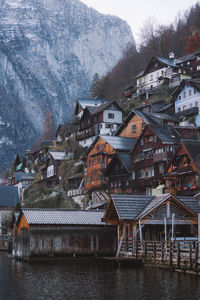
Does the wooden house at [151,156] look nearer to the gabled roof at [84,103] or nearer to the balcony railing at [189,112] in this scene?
the balcony railing at [189,112]

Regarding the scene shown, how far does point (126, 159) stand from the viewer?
249 ft

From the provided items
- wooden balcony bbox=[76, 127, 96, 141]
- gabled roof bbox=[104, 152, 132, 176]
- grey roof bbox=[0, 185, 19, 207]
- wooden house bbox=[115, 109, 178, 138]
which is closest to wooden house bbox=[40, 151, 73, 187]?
wooden balcony bbox=[76, 127, 96, 141]

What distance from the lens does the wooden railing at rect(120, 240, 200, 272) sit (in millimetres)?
34781

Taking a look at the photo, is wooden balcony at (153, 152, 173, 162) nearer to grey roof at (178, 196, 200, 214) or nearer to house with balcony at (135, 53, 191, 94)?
grey roof at (178, 196, 200, 214)

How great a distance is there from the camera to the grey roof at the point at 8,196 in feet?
390

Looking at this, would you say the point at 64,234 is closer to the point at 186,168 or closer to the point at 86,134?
the point at 186,168

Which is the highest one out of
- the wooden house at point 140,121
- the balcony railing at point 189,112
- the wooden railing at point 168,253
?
the balcony railing at point 189,112

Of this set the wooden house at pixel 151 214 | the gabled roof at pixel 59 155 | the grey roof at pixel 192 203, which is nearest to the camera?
the wooden house at pixel 151 214

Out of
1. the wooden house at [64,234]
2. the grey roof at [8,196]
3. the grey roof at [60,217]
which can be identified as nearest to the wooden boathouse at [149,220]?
the wooden house at [64,234]

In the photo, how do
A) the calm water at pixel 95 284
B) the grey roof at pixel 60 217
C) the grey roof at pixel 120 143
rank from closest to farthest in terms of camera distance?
the calm water at pixel 95 284 → the grey roof at pixel 60 217 → the grey roof at pixel 120 143

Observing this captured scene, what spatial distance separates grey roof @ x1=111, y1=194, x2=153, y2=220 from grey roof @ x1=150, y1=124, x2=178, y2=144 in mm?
24937

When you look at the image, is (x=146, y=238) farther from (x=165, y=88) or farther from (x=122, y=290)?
(x=165, y=88)

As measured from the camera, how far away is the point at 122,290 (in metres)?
29.1

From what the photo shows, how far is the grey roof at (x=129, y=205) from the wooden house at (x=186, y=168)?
1150 cm
